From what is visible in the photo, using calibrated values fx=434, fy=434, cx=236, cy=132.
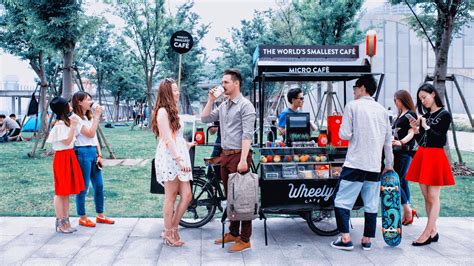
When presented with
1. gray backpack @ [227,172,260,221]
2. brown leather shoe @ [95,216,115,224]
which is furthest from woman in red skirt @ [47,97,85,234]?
gray backpack @ [227,172,260,221]

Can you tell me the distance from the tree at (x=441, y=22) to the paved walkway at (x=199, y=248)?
520 cm

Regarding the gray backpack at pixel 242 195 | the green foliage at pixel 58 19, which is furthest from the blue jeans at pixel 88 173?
the green foliage at pixel 58 19

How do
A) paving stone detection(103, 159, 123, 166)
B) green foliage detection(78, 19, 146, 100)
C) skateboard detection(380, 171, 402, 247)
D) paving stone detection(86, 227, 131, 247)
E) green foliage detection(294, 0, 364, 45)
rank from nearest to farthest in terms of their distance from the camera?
skateboard detection(380, 171, 402, 247) → paving stone detection(86, 227, 131, 247) → paving stone detection(103, 159, 123, 166) → green foliage detection(294, 0, 364, 45) → green foliage detection(78, 19, 146, 100)

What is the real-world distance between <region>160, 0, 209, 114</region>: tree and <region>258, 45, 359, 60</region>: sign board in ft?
74.9

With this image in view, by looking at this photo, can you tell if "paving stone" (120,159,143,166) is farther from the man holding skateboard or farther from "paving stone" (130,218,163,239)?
the man holding skateboard

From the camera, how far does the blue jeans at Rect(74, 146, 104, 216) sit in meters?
5.35

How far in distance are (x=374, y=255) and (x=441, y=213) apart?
2504mm

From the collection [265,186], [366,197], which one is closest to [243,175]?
[265,186]

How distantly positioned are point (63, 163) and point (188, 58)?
29.8 m

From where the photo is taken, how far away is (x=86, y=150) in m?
5.37

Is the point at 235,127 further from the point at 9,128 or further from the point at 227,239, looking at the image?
the point at 9,128

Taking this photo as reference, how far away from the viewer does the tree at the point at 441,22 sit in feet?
31.8

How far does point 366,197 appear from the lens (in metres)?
4.60

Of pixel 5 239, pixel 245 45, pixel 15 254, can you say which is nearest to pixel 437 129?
pixel 15 254
